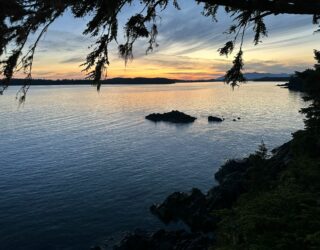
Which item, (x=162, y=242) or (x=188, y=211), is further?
(x=188, y=211)

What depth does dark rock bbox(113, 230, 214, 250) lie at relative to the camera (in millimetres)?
29106

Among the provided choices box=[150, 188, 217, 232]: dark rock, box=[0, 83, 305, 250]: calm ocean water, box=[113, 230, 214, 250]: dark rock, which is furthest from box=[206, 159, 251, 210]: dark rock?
box=[113, 230, 214, 250]: dark rock

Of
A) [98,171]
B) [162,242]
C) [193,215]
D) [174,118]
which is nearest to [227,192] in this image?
[193,215]

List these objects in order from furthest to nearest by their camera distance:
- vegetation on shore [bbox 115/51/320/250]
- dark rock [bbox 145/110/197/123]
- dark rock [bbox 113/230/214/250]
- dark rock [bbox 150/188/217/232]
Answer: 1. dark rock [bbox 145/110/197/123]
2. dark rock [bbox 150/188/217/232]
3. dark rock [bbox 113/230/214/250]
4. vegetation on shore [bbox 115/51/320/250]

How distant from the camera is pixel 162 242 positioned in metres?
30.0

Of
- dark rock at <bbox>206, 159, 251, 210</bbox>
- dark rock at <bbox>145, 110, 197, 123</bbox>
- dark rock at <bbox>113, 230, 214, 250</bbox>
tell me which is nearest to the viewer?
dark rock at <bbox>113, 230, 214, 250</bbox>

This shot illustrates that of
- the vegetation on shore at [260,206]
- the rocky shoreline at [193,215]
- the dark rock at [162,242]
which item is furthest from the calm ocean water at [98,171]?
the vegetation on shore at [260,206]

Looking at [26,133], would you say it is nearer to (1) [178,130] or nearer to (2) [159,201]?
(1) [178,130]

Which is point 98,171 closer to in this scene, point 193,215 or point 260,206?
point 193,215

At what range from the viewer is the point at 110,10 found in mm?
7211

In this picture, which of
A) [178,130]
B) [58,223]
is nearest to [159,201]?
[58,223]

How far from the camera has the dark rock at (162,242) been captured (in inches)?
1146

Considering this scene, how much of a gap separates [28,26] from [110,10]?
61.7 inches

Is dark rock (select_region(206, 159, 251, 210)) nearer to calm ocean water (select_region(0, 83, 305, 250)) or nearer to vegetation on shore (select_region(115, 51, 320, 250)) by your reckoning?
vegetation on shore (select_region(115, 51, 320, 250))
